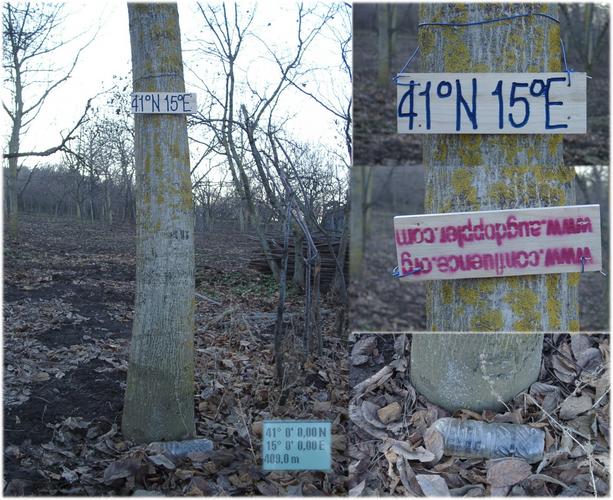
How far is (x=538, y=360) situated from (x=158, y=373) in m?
1.67

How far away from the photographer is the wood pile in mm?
2750

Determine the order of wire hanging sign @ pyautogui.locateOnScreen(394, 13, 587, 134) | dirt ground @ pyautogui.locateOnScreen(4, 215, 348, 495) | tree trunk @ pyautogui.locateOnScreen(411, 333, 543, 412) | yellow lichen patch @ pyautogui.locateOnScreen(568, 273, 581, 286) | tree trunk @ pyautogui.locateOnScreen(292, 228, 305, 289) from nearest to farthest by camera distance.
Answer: wire hanging sign @ pyautogui.locateOnScreen(394, 13, 587, 134), yellow lichen patch @ pyautogui.locateOnScreen(568, 273, 581, 286), tree trunk @ pyautogui.locateOnScreen(411, 333, 543, 412), dirt ground @ pyautogui.locateOnScreen(4, 215, 348, 495), tree trunk @ pyautogui.locateOnScreen(292, 228, 305, 289)

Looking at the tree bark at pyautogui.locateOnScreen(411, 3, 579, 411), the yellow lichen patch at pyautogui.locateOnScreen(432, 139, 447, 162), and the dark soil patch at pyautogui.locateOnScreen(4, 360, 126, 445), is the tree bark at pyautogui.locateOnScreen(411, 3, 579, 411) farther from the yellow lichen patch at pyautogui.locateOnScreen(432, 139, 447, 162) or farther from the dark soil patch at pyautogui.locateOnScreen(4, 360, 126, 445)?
the dark soil patch at pyautogui.locateOnScreen(4, 360, 126, 445)

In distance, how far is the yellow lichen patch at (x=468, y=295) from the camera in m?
2.10

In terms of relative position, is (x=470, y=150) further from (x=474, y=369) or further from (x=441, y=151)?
(x=474, y=369)

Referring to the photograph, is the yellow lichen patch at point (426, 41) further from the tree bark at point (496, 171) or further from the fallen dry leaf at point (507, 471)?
the fallen dry leaf at point (507, 471)

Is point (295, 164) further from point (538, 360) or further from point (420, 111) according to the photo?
point (538, 360)

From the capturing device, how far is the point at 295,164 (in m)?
2.75

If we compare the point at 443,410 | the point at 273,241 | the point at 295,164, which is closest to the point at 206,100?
the point at 295,164

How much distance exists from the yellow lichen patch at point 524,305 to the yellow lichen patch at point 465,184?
1.15 feet

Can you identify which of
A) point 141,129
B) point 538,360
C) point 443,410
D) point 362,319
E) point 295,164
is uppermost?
point 141,129

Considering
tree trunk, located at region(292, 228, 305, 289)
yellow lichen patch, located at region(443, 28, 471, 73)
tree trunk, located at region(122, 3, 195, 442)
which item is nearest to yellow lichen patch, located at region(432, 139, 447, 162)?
yellow lichen patch, located at region(443, 28, 471, 73)

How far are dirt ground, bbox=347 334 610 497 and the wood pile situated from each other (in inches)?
18.0

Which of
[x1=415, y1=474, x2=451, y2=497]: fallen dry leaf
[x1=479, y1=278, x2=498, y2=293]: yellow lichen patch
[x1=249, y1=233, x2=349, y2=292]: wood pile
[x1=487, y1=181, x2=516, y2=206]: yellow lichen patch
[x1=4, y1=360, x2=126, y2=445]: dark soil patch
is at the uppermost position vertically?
Result: [x1=487, y1=181, x2=516, y2=206]: yellow lichen patch
